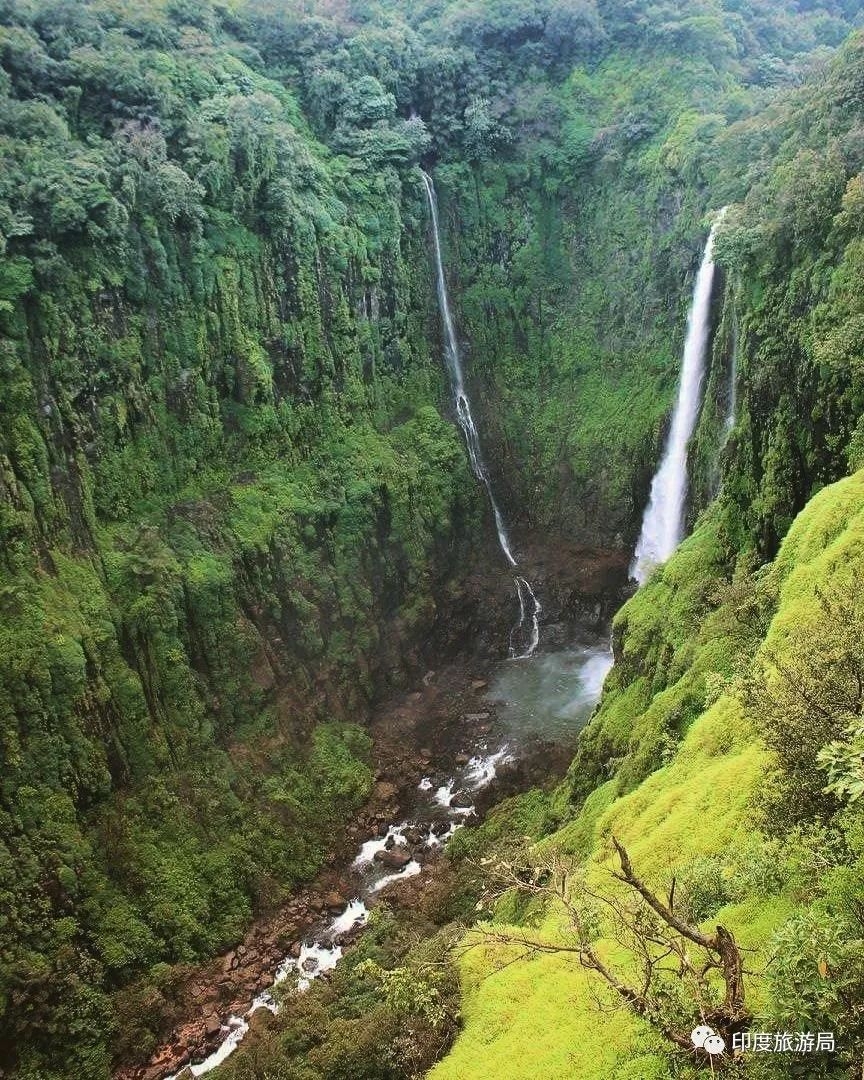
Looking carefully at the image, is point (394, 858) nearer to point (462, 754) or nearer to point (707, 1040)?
point (462, 754)

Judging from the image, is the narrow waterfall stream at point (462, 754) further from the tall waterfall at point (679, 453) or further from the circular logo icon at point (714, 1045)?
the circular logo icon at point (714, 1045)

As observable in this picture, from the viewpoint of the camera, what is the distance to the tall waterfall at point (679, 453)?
23891mm

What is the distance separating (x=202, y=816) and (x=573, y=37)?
104 feet

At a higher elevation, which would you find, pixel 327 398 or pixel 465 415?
pixel 327 398

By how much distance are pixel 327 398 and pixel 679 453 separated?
11.0 m

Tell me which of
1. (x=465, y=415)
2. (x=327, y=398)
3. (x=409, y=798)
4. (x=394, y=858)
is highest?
(x=327, y=398)

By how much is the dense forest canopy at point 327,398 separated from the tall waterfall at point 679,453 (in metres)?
1.07

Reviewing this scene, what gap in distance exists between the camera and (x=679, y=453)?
24891mm

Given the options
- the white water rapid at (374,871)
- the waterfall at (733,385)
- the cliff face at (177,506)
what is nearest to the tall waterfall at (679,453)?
the waterfall at (733,385)

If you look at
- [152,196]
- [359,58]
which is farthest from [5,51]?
[359,58]

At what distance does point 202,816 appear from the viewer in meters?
19.3

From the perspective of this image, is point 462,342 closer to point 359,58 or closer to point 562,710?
point 359,58

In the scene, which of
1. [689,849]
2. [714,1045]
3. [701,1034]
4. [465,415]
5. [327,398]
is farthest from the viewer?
[465,415]

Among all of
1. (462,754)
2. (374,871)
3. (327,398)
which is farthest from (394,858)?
(327,398)
